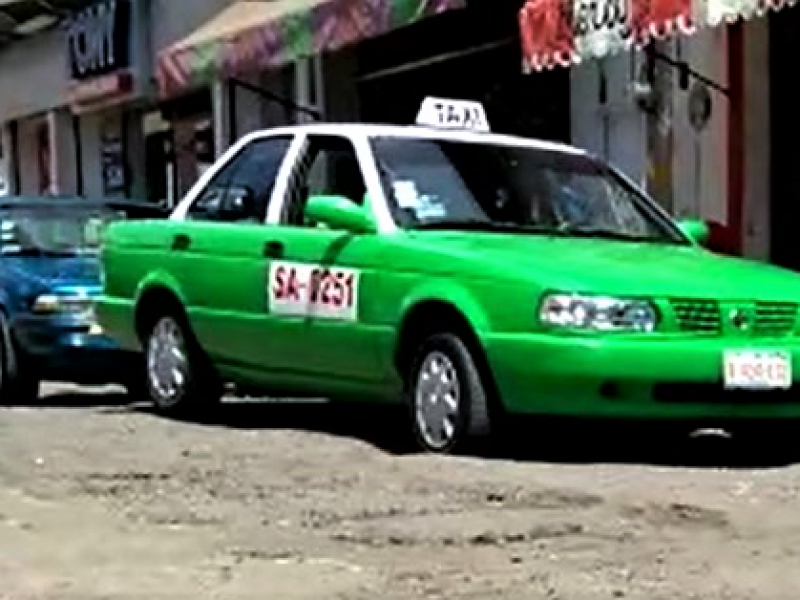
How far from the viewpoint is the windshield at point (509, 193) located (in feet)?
35.8

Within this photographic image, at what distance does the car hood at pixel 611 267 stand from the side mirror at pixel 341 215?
13.1 inches

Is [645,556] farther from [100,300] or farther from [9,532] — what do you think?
[100,300]

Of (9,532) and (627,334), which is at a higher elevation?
(627,334)

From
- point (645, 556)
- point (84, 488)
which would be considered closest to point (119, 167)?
point (84, 488)

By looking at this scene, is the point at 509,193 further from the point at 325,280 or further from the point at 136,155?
the point at 136,155

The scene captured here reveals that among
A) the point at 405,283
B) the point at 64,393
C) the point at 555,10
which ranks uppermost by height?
the point at 555,10

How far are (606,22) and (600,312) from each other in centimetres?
579

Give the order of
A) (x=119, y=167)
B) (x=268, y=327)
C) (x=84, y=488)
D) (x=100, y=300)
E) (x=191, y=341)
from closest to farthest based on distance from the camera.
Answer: (x=84, y=488)
(x=268, y=327)
(x=191, y=341)
(x=100, y=300)
(x=119, y=167)

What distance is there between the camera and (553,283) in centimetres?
976

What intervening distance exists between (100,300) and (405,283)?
349cm

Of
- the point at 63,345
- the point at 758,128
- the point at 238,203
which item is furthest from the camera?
the point at 758,128

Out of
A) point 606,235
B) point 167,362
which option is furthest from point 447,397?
point 167,362

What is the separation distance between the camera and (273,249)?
37.8 ft

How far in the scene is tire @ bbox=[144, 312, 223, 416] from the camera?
12.4m
